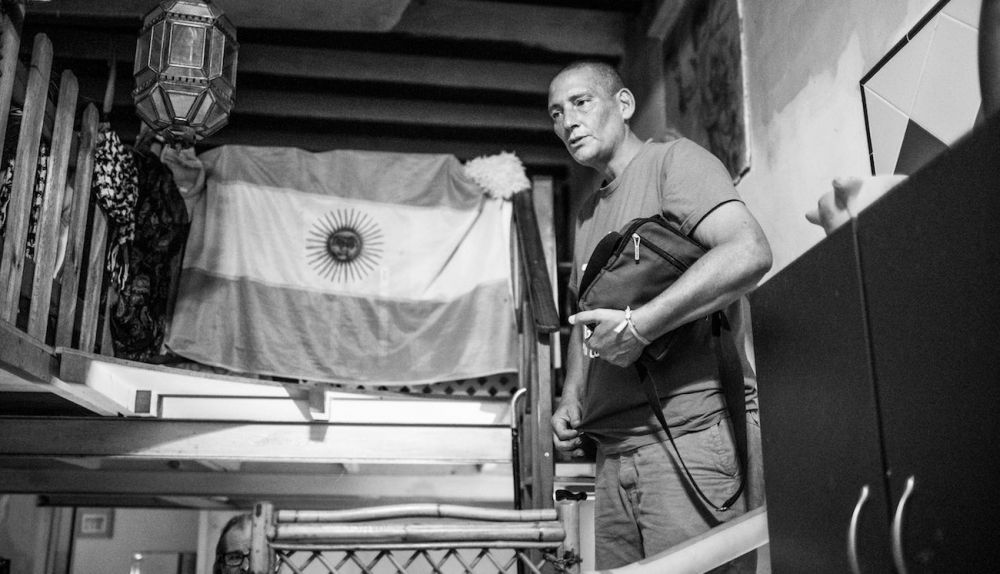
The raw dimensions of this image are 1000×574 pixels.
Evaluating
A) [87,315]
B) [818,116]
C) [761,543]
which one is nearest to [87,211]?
[87,315]

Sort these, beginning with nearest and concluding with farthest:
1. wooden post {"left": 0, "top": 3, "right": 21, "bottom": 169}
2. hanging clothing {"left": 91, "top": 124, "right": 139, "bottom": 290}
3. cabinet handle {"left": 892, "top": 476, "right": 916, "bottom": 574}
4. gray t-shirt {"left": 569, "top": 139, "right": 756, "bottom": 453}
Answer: cabinet handle {"left": 892, "top": 476, "right": 916, "bottom": 574} < gray t-shirt {"left": 569, "top": 139, "right": 756, "bottom": 453} < wooden post {"left": 0, "top": 3, "right": 21, "bottom": 169} < hanging clothing {"left": 91, "top": 124, "right": 139, "bottom": 290}

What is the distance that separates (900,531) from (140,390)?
137 inches

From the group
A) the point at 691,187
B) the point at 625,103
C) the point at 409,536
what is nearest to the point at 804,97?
the point at 625,103

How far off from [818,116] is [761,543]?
1.82 m

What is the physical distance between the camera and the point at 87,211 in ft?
12.2

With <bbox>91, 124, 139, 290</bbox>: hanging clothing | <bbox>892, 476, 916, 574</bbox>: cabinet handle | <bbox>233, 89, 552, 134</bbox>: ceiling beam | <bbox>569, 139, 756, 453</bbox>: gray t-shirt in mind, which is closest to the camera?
<bbox>892, 476, 916, 574</bbox>: cabinet handle

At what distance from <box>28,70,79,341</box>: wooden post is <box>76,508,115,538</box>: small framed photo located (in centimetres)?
698

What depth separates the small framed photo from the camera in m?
9.30

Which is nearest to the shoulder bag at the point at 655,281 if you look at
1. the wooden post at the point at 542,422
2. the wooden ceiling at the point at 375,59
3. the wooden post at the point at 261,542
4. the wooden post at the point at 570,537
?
the wooden post at the point at 570,537

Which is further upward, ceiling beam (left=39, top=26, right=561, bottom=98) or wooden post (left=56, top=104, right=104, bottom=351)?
ceiling beam (left=39, top=26, right=561, bottom=98)

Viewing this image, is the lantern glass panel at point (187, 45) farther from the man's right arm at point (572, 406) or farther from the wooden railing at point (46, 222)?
the man's right arm at point (572, 406)

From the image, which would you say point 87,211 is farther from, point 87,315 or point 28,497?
point 28,497

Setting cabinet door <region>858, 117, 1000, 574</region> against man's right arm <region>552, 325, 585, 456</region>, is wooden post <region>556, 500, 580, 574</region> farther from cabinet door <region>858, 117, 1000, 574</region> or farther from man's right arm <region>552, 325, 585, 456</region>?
cabinet door <region>858, 117, 1000, 574</region>

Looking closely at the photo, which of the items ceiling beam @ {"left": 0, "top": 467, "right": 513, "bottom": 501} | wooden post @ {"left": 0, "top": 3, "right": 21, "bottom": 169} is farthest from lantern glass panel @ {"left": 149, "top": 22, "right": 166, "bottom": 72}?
ceiling beam @ {"left": 0, "top": 467, "right": 513, "bottom": 501}
